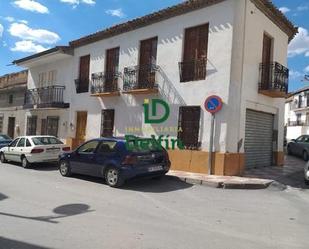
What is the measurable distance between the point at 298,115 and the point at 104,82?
130 ft

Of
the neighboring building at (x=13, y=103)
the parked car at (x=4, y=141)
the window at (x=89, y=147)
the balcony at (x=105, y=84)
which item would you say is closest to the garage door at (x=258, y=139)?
the window at (x=89, y=147)

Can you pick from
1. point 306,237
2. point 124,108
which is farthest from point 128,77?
point 306,237

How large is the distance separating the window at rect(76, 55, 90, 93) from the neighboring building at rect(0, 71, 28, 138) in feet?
26.5

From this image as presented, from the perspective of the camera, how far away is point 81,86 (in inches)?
766

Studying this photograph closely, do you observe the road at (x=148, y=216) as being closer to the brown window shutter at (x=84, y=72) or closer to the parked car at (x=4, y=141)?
the brown window shutter at (x=84, y=72)

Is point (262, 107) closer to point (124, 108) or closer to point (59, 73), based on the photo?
point (124, 108)

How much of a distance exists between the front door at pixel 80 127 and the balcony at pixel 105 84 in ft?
6.46

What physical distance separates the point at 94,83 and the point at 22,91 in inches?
417

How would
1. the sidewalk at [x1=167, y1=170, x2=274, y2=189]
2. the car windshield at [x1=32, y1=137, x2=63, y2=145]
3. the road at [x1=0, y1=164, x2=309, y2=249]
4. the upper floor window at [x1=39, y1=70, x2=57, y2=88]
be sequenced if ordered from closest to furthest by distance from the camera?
the road at [x1=0, y1=164, x2=309, y2=249]
the sidewalk at [x1=167, y1=170, x2=274, y2=189]
the car windshield at [x1=32, y1=137, x2=63, y2=145]
the upper floor window at [x1=39, y1=70, x2=57, y2=88]

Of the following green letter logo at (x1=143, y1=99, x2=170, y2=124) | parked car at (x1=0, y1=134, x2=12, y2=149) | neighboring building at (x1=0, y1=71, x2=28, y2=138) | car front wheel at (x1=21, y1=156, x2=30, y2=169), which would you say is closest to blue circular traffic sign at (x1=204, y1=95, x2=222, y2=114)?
green letter logo at (x1=143, y1=99, x2=170, y2=124)

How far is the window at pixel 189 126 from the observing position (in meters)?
13.6

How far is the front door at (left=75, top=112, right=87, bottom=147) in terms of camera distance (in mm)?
19438

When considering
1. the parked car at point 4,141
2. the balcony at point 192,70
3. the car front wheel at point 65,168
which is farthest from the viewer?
the parked car at point 4,141

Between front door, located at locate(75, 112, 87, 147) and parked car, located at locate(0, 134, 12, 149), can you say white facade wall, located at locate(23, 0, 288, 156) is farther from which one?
parked car, located at locate(0, 134, 12, 149)
